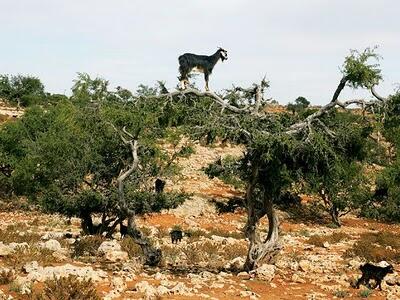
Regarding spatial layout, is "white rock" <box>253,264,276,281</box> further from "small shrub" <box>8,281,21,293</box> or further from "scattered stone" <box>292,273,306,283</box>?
"small shrub" <box>8,281,21,293</box>

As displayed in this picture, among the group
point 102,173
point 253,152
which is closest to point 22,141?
point 102,173

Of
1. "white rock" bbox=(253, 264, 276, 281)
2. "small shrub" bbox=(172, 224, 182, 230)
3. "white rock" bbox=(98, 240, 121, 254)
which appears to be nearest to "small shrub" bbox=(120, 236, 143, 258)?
"white rock" bbox=(98, 240, 121, 254)

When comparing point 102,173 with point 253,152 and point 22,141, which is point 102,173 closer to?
point 253,152

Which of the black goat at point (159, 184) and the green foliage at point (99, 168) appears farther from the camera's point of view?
the black goat at point (159, 184)

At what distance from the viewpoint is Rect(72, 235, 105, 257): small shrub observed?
52.1 ft

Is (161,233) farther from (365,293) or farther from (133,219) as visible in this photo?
(365,293)

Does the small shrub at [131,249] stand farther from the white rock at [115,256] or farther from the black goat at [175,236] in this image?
the black goat at [175,236]

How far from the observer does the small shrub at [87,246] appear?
1589 cm

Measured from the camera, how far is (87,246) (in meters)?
16.3

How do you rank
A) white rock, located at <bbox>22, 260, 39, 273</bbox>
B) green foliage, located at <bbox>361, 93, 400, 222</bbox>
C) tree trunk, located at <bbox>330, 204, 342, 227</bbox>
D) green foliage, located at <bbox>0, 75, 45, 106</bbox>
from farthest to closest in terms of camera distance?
green foliage, located at <bbox>0, 75, 45, 106</bbox>, green foliage, located at <bbox>361, 93, 400, 222</bbox>, tree trunk, located at <bbox>330, 204, 342, 227</bbox>, white rock, located at <bbox>22, 260, 39, 273</bbox>

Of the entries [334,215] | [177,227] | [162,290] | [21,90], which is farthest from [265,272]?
[21,90]

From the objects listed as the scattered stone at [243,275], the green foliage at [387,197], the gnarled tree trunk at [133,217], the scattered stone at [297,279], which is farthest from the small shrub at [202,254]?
the green foliage at [387,197]

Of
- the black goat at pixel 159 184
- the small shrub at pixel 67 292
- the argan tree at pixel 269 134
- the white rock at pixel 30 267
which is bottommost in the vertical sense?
the white rock at pixel 30 267

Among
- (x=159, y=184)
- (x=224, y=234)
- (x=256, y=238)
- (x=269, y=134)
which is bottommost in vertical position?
(x=224, y=234)
